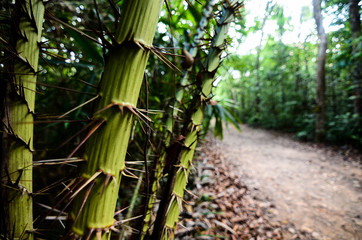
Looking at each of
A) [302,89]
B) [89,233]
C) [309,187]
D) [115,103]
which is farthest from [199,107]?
[302,89]

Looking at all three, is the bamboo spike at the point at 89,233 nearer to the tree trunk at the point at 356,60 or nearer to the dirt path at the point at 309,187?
the dirt path at the point at 309,187

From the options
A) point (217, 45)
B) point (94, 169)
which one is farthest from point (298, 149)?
point (94, 169)

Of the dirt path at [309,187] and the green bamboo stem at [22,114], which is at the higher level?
the green bamboo stem at [22,114]

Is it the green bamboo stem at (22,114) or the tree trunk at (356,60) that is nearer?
the green bamboo stem at (22,114)

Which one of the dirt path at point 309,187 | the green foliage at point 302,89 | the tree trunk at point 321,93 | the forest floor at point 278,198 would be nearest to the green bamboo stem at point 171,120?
the forest floor at point 278,198

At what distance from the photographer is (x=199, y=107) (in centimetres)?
78

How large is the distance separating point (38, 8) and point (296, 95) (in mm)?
11680

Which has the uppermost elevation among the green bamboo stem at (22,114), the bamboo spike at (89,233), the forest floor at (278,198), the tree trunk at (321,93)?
the tree trunk at (321,93)

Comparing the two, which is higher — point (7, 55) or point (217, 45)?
point (217, 45)

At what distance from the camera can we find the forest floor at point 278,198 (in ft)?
7.06

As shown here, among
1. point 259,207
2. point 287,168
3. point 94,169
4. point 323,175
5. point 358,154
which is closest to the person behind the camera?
point 94,169

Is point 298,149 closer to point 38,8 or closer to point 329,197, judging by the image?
point 329,197

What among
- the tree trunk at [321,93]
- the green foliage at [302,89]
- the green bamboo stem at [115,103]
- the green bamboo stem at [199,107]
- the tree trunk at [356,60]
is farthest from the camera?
the tree trunk at [321,93]

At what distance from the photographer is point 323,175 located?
4035 millimetres
